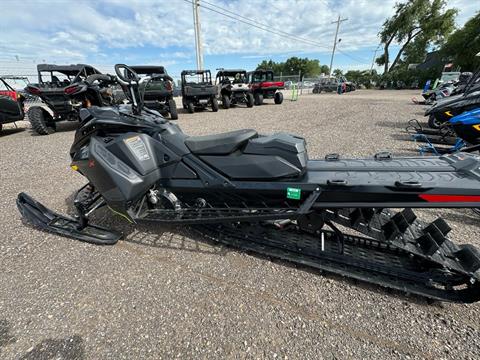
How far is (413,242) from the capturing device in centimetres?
194

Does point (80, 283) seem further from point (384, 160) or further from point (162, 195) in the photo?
point (384, 160)

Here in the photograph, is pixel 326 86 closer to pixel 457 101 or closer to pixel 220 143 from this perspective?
pixel 457 101

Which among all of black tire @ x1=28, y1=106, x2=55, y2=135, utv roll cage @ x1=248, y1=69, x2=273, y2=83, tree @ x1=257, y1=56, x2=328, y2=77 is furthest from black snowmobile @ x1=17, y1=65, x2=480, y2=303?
tree @ x1=257, y1=56, x2=328, y2=77

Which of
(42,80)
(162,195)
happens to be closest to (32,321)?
(162,195)

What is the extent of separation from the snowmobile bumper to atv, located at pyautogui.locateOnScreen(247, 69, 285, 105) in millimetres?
14209

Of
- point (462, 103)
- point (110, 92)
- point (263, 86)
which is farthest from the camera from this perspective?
point (263, 86)

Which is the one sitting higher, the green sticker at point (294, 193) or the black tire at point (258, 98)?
the green sticker at point (294, 193)

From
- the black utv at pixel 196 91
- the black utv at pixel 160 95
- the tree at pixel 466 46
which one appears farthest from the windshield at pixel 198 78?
the tree at pixel 466 46

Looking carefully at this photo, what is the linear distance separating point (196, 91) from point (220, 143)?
1098 centimetres

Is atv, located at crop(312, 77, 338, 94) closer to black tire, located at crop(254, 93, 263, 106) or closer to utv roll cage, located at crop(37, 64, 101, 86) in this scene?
black tire, located at crop(254, 93, 263, 106)

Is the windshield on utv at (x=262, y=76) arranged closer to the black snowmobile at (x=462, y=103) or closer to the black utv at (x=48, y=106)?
the black utv at (x=48, y=106)

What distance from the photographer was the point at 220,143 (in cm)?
223

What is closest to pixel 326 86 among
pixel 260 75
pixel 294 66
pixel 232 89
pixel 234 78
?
pixel 260 75

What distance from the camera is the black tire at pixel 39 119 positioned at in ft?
25.9
